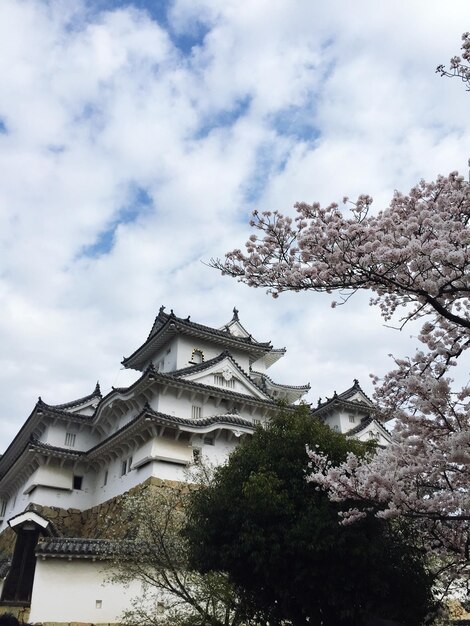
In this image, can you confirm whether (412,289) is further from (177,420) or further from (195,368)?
(195,368)

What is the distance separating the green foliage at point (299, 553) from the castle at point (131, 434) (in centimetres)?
687

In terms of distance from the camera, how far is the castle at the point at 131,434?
17.7 metres

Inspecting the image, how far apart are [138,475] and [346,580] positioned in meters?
17.4

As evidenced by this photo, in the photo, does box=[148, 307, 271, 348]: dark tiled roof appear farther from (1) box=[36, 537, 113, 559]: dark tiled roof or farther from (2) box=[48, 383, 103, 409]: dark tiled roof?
(1) box=[36, 537, 113, 559]: dark tiled roof

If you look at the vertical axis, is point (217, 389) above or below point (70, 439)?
above

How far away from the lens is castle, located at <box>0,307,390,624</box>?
58.1 ft

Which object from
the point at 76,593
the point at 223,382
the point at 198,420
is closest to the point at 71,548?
the point at 76,593

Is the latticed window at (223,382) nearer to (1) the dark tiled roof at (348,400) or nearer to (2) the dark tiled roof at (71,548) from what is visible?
(1) the dark tiled roof at (348,400)

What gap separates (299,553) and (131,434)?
17.9 meters

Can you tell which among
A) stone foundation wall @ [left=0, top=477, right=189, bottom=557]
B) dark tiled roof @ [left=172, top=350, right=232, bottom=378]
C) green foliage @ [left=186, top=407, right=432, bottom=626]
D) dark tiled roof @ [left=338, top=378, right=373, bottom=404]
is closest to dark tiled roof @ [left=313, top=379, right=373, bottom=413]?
dark tiled roof @ [left=338, top=378, right=373, bottom=404]

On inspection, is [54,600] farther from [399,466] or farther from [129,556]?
[399,466]

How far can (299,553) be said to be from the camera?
10492 mm

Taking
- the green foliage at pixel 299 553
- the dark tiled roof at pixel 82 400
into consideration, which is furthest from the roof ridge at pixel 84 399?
the green foliage at pixel 299 553

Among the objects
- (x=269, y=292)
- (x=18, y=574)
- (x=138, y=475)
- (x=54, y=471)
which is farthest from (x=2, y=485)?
(x=269, y=292)
